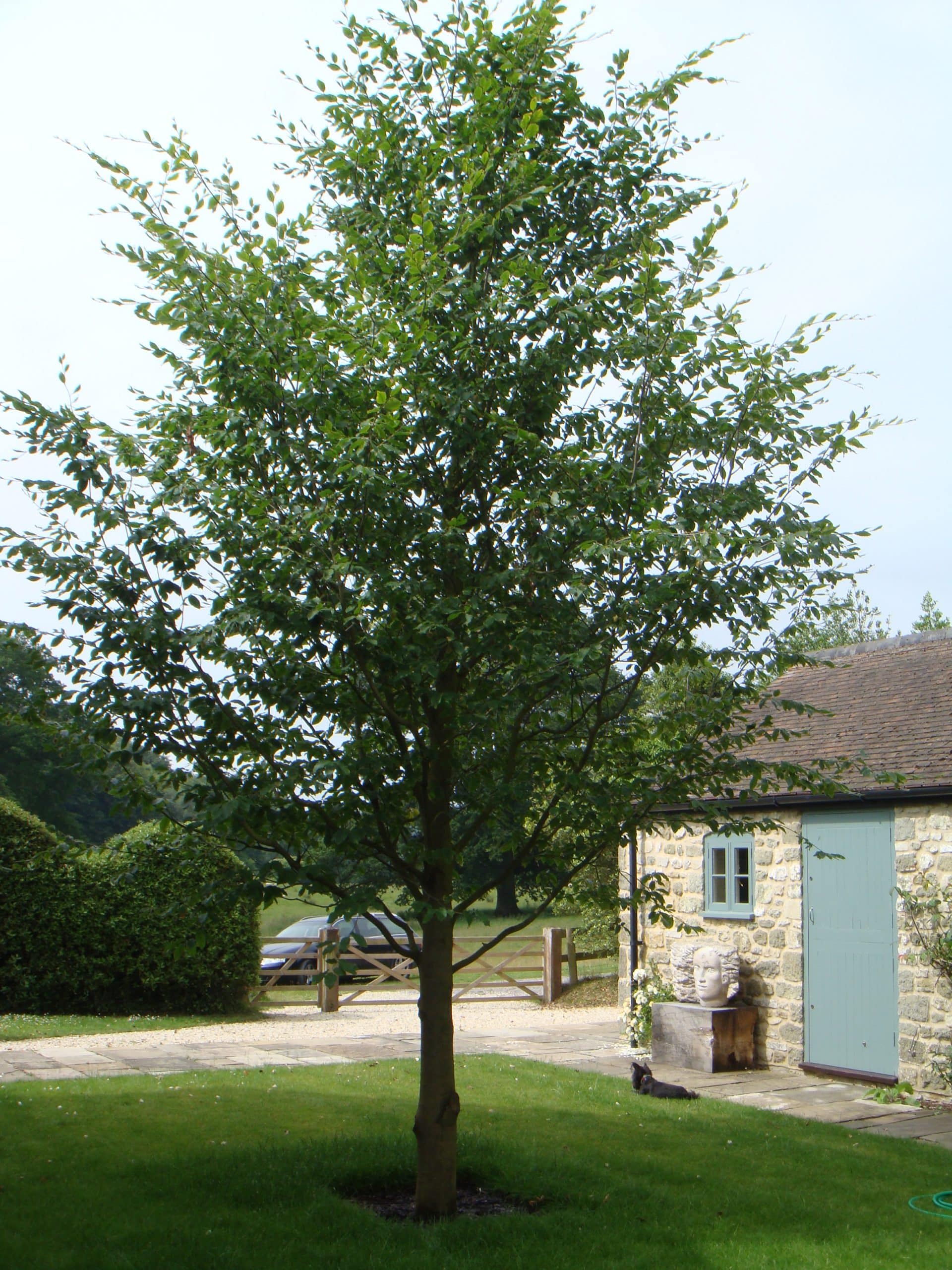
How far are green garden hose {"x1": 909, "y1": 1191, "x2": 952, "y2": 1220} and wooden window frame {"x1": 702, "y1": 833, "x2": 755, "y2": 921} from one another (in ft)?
17.5

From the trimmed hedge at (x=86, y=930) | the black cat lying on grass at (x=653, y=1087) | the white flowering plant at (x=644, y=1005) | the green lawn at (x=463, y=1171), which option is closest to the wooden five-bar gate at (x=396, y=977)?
the trimmed hedge at (x=86, y=930)

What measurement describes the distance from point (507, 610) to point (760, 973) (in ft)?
26.7

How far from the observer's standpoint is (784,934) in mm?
12164

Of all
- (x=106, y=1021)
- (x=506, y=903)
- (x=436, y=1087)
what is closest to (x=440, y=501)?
(x=436, y=1087)

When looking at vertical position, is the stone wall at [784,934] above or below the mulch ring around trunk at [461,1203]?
above

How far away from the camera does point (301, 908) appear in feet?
158

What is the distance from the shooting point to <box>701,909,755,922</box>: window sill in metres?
12.6

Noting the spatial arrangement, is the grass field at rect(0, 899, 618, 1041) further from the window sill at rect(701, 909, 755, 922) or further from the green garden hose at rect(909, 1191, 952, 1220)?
the green garden hose at rect(909, 1191, 952, 1220)

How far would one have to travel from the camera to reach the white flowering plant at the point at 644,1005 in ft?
44.1

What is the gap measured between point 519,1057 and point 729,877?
3.15 meters

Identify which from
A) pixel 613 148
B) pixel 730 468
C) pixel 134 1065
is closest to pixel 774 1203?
pixel 730 468

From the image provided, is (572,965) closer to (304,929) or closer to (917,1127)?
(304,929)

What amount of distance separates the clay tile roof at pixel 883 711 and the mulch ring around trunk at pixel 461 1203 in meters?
5.22

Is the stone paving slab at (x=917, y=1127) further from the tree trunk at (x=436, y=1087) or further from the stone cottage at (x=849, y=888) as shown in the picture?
the tree trunk at (x=436, y=1087)
